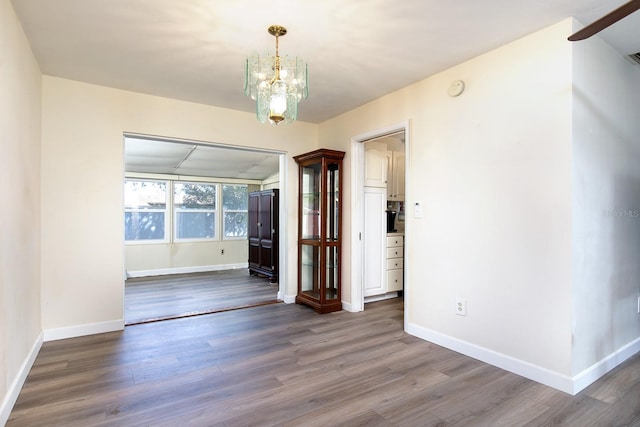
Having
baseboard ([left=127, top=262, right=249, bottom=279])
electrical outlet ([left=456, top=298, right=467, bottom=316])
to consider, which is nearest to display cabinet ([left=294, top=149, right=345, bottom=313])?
electrical outlet ([left=456, top=298, right=467, bottom=316])

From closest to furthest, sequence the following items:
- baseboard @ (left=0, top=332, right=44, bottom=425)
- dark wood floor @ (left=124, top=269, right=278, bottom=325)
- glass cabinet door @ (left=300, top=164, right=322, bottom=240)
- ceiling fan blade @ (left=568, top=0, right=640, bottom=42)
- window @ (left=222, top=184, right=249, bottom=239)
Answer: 1. ceiling fan blade @ (left=568, top=0, right=640, bottom=42)
2. baseboard @ (left=0, top=332, right=44, bottom=425)
3. dark wood floor @ (left=124, top=269, right=278, bottom=325)
4. glass cabinet door @ (left=300, top=164, right=322, bottom=240)
5. window @ (left=222, top=184, right=249, bottom=239)

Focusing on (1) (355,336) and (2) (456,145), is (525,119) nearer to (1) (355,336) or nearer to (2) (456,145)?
(2) (456,145)

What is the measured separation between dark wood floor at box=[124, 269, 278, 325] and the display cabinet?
68cm

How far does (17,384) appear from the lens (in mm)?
2150

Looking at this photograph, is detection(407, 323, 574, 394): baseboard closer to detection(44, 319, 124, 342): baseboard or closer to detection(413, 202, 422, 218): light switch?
detection(413, 202, 422, 218): light switch

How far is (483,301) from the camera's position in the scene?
2695 mm

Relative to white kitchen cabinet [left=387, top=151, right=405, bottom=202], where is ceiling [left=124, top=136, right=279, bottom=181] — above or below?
above

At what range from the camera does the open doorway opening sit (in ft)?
16.3

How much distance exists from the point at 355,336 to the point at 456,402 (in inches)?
49.5

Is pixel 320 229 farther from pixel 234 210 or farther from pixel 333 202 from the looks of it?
pixel 234 210

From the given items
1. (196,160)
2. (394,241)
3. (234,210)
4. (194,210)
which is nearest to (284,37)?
(394,241)

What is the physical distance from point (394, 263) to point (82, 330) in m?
3.62

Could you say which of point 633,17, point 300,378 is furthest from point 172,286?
point 633,17

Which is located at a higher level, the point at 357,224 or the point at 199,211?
the point at 199,211
